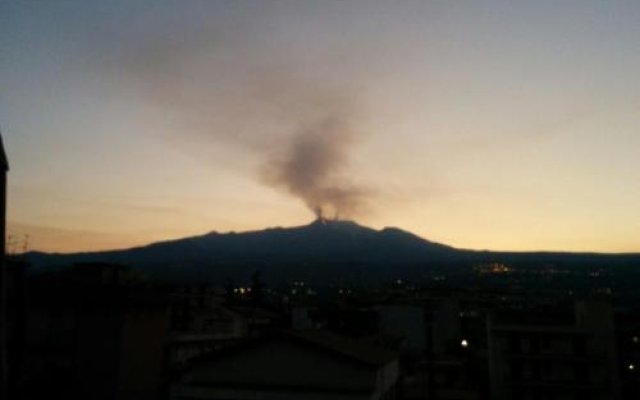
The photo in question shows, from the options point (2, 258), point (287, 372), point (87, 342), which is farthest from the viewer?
point (87, 342)

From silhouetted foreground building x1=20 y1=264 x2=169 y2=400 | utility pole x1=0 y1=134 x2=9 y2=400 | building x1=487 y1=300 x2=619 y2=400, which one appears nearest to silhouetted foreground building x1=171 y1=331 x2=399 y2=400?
silhouetted foreground building x1=20 y1=264 x2=169 y2=400

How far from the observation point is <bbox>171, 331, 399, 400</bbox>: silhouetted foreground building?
1912cm

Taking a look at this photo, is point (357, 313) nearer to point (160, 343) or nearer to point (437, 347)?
point (437, 347)

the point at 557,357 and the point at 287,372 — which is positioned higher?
the point at 287,372

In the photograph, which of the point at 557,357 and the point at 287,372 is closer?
the point at 287,372

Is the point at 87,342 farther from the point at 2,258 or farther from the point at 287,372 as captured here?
the point at 2,258

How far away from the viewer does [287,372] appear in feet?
65.8

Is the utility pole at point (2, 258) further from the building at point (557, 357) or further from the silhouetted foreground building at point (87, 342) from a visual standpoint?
the building at point (557, 357)

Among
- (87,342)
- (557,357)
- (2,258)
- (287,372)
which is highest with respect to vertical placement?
(2,258)

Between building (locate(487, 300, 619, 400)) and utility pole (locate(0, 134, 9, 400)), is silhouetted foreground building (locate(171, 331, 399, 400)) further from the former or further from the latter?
building (locate(487, 300, 619, 400))

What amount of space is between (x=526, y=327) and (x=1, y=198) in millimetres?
45448

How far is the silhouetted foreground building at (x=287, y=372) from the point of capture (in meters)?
19.1

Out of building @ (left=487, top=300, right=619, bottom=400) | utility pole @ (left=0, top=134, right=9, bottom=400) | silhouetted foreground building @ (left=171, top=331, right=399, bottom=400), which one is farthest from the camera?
building @ (left=487, top=300, right=619, bottom=400)

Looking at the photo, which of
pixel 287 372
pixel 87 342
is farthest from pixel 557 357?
pixel 87 342
